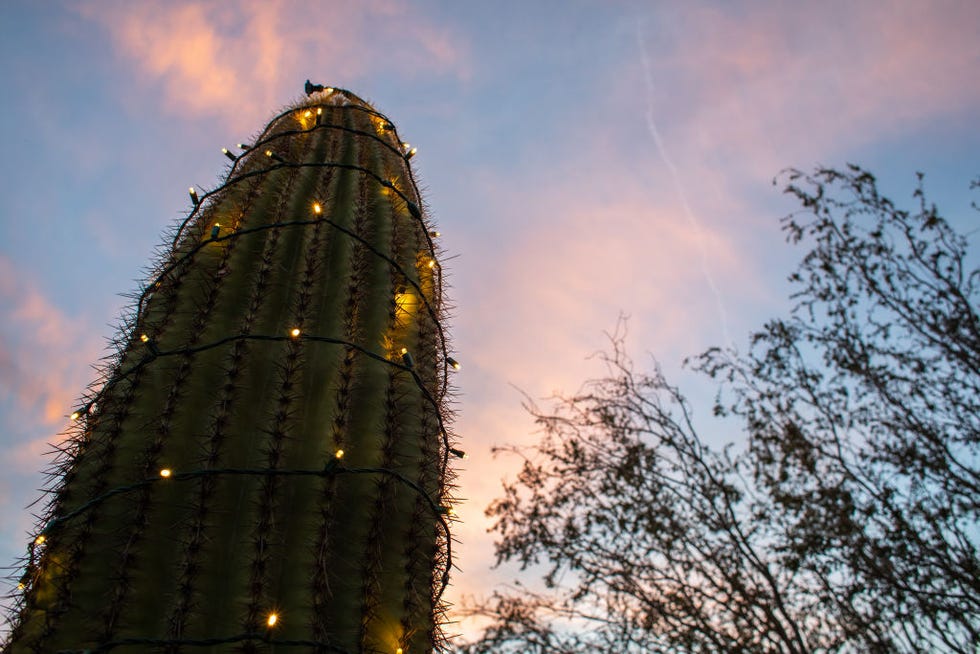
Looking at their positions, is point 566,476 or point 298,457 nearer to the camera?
point 298,457

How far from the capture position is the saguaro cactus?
1512 mm

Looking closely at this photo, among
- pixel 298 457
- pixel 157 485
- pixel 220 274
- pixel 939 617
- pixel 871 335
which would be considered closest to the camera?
pixel 157 485

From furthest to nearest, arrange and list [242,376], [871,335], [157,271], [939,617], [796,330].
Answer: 1. [796,330]
2. [871,335]
3. [939,617]
4. [157,271]
5. [242,376]

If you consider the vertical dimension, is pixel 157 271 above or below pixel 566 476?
below

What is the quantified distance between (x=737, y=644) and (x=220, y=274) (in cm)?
575

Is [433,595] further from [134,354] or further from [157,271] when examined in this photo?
[157,271]

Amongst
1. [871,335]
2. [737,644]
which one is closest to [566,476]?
[737,644]

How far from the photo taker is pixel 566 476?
7.10 meters

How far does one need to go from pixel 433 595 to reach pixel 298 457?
0.60 metres

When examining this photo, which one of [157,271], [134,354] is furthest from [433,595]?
[157,271]

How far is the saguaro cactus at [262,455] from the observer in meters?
1.51

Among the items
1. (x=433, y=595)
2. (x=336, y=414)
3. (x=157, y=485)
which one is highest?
(x=336, y=414)

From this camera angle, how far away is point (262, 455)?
5.74ft

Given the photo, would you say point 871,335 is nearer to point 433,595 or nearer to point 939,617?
point 939,617
